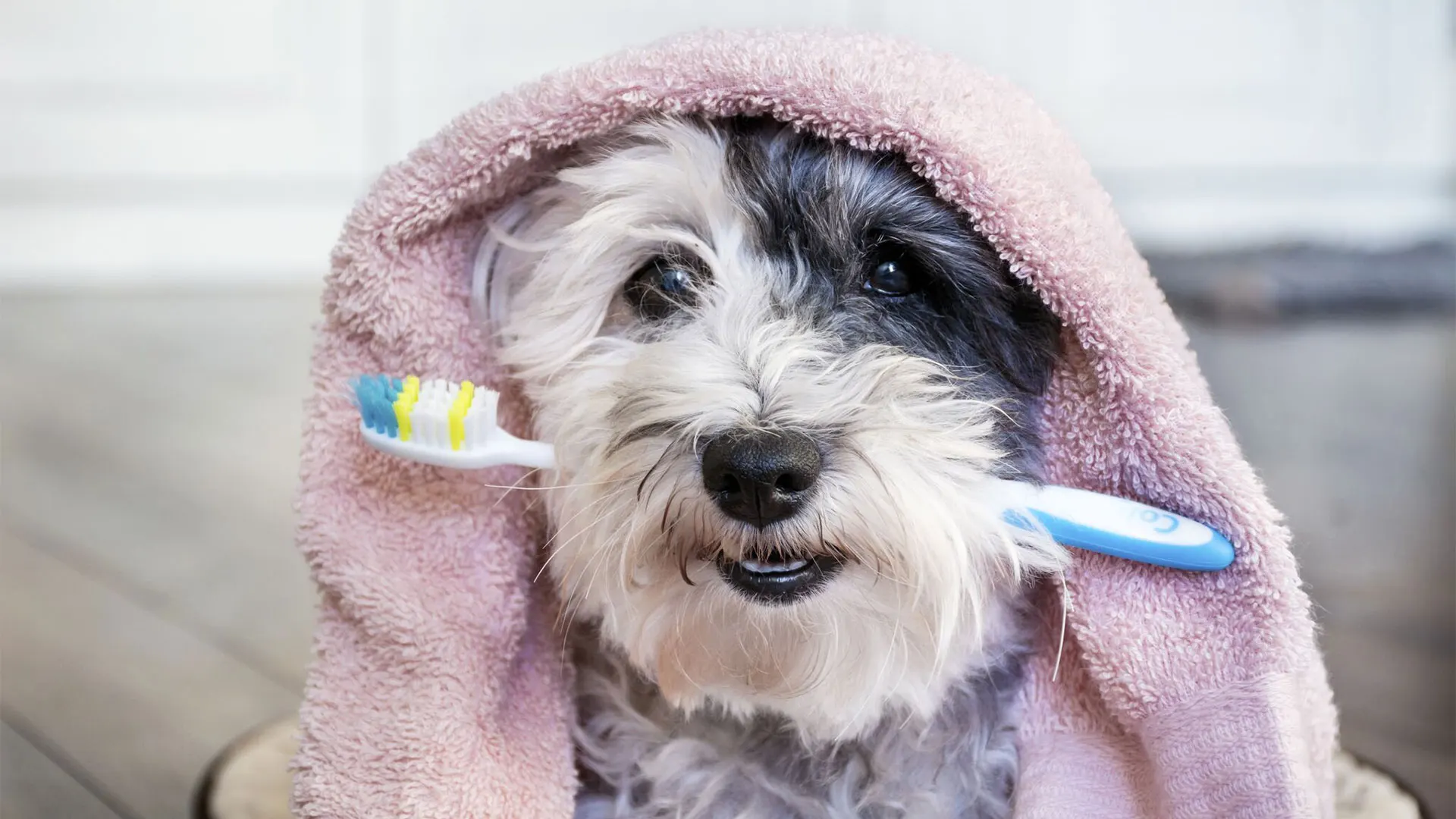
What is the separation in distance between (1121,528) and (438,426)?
0.40m

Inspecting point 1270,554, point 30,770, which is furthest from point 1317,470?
point 30,770

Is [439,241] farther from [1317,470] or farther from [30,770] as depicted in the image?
[1317,470]

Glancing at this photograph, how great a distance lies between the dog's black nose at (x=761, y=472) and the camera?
707mm

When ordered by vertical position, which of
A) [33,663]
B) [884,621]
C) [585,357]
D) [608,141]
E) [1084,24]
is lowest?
[33,663]

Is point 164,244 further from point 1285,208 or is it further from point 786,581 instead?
point 786,581

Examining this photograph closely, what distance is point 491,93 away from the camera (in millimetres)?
3535

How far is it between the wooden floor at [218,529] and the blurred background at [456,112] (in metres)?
0.01

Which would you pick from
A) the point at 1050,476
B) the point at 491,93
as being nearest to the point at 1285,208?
the point at 491,93

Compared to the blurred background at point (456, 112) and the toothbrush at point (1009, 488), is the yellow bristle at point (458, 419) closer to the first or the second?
the toothbrush at point (1009, 488)

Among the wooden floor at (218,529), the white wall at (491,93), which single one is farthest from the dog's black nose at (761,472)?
the white wall at (491,93)

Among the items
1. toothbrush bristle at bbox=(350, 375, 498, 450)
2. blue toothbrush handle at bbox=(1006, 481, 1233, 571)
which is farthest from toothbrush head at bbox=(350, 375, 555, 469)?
blue toothbrush handle at bbox=(1006, 481, 1233, 571)

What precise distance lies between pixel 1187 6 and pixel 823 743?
10.6ft

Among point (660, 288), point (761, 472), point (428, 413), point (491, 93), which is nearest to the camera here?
point (761, 472)

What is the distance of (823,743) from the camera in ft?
2.93
